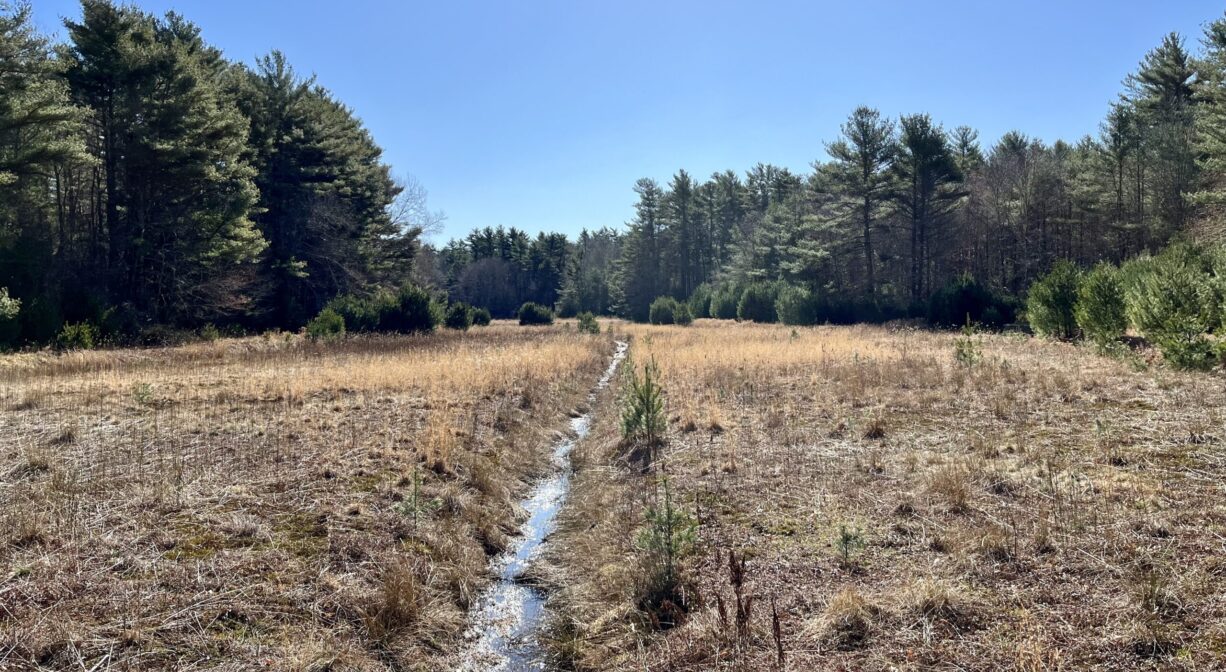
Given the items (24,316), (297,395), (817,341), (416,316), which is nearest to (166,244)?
(24,316)

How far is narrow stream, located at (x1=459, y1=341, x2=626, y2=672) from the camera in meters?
4.28

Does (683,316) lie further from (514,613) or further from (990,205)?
(514,613)

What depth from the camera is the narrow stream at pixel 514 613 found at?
428 cm

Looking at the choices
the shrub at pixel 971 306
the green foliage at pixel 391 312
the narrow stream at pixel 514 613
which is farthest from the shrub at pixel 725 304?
the narrow stream at pixel 514 613

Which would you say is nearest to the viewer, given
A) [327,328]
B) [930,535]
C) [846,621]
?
[846,621]

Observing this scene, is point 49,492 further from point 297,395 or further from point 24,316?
point 24,316

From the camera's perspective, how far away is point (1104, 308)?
13898mm

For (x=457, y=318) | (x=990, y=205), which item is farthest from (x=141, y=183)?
(x=990, y=205)

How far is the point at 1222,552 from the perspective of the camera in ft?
12.8

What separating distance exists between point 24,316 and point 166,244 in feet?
22.0

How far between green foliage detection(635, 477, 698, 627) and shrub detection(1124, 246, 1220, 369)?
1066 centimetres

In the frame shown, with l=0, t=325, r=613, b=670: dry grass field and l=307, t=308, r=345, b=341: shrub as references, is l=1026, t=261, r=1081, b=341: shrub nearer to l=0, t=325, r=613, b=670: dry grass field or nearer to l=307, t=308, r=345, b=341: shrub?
l=0, t=325, r=613, b=670: dry grass field

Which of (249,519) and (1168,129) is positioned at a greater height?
(1168,129)

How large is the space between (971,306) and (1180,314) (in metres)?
18.5
